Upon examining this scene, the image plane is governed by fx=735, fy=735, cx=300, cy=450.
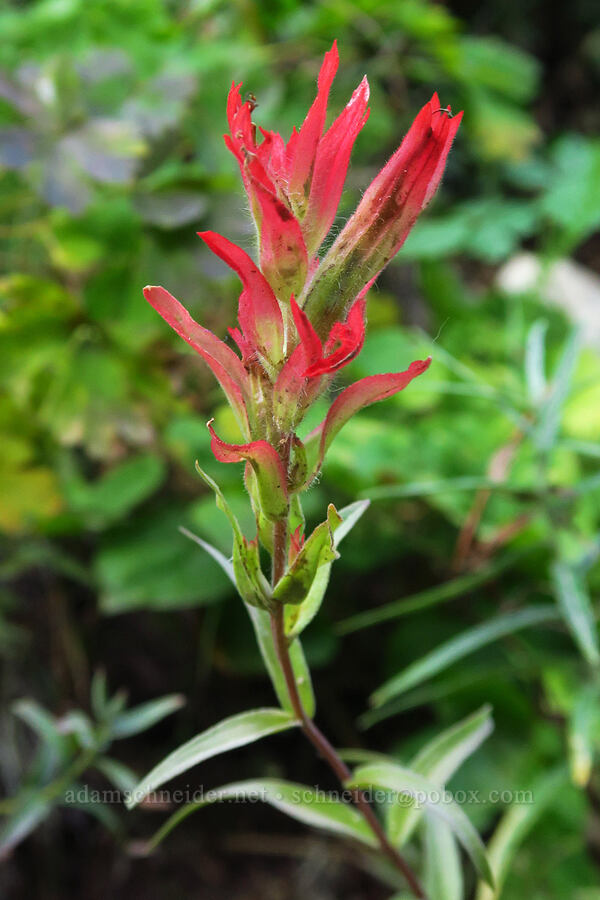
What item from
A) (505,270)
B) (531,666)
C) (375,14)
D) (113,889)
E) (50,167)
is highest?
(375,14)

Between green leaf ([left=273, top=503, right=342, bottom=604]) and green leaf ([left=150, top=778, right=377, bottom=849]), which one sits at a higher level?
green leaf ([left=273, top=503, right=342, bottom=604])

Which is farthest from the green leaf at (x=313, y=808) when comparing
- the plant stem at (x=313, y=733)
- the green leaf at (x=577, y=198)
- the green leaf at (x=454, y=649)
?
the green leaf at (x=577, y=198)

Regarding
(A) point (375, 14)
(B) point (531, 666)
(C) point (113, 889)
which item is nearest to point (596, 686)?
(B) point (531, 666)

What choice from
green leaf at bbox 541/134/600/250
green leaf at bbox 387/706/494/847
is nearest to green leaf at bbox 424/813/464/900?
green leaf at bbox 387/706/494/847

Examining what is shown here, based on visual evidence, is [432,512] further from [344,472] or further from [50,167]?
[50,167]

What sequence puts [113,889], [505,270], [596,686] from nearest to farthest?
[596,686], [113,889], [505,270]

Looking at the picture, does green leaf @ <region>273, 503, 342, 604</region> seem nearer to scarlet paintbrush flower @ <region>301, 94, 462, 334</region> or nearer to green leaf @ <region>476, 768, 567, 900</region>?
scarlet paintbrush flower @ <region>301, 94, 462, 334</region>
